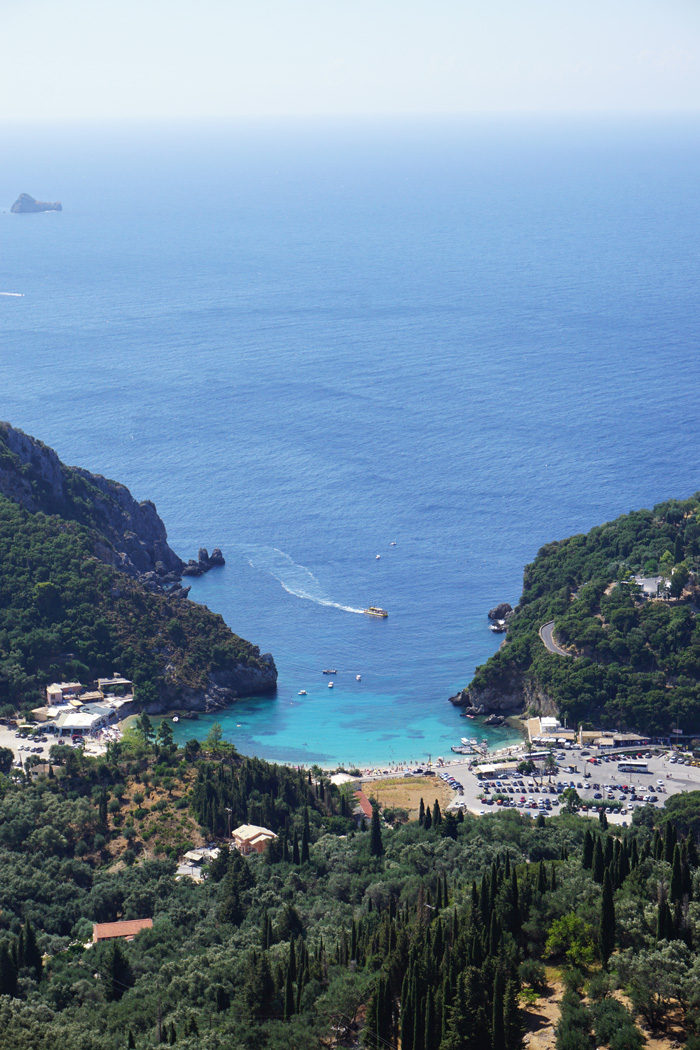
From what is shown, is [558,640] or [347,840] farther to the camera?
[558,640]

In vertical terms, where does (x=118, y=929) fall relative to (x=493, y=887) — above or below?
below

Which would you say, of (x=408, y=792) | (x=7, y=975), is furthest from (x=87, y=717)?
(x=7, y=975)

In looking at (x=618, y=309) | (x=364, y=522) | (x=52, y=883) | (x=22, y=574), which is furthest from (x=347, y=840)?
(x=618, y=309)

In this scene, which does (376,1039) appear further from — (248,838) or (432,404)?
(432,404)

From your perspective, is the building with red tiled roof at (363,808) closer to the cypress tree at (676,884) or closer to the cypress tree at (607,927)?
the cypress tree at (607,927)

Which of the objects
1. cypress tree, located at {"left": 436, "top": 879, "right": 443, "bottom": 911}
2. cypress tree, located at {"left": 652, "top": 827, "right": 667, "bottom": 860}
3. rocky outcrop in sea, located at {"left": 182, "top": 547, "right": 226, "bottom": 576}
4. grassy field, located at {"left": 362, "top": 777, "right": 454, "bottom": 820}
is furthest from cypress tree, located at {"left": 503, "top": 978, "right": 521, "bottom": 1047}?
rocky outcrop in sea, located at {"left": 182, "top": 547, "right": 226, "bottom": 576}

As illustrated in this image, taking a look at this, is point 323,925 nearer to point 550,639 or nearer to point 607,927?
point 607,927

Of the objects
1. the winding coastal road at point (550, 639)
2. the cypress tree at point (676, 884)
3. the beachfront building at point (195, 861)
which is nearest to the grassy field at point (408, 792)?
the beachfront building at point (195, 861)
